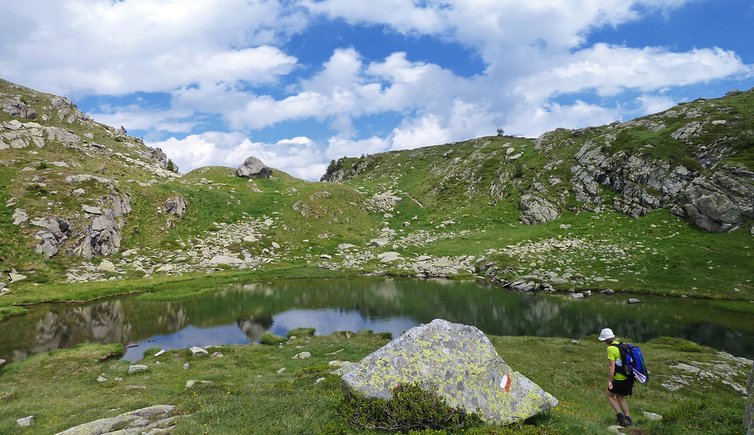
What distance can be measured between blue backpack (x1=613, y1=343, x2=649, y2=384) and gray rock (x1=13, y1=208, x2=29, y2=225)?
8552 cm

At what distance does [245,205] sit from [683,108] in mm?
124297

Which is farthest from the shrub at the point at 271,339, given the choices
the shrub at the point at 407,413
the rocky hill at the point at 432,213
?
the rocky hill at the point at 432,213

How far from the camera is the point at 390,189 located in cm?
13862

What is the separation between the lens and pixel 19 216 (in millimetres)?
67125

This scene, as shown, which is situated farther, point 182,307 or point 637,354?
point 182,307

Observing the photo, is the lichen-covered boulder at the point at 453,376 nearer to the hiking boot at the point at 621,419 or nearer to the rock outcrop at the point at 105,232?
the hiking boot at the point at 621,419

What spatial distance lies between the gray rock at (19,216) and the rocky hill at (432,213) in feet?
0.77

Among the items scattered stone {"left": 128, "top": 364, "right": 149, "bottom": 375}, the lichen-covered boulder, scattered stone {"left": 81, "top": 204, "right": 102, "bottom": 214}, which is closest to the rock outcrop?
A: scattered stone {"left": 81, "top": 204, "right": 102, "bottom": 214}

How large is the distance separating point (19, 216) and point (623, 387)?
86794 millimetres

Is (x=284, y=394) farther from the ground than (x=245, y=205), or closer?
closer

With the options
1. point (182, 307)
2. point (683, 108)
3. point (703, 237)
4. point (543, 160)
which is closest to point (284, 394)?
point (182, 307)

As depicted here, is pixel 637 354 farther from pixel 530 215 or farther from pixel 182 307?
pixel 530 215

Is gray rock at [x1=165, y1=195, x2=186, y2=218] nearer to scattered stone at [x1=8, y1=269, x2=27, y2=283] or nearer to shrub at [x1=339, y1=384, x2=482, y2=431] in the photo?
scattered stone at [x1=8, y1=269, x2=27, y2=283]

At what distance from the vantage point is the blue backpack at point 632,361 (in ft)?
49.5
